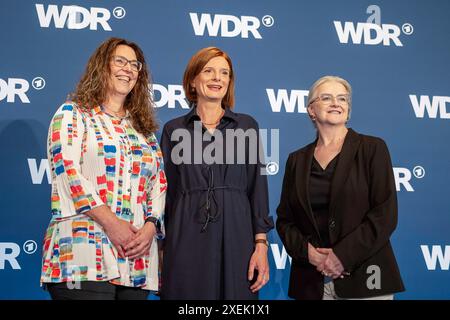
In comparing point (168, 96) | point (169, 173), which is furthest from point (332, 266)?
point (168, 96)

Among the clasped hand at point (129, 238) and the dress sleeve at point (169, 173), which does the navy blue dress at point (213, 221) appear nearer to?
the dress sleeve at point (169, 173)

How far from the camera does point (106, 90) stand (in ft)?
8.52

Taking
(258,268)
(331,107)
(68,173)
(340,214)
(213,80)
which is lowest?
(258,268)

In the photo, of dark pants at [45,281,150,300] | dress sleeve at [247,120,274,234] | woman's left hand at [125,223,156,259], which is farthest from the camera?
dress sleeve at [247,120,274,234]

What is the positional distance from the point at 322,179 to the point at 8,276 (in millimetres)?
1922

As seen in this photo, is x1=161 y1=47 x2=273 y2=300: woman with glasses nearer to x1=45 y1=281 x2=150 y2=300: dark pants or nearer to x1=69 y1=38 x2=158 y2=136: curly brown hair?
x1=69 y1=38 x2=158 y2=136: curly brown hair

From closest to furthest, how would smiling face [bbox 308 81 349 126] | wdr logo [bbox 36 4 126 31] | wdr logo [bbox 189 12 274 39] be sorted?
1. smiling face [bbox 308 81 349 126]
2. wdr logo [bbox 36 4 126 31]
3. wdr logo [bbox 189 12 274 39]

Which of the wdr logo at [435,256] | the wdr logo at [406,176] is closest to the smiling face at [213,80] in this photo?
the wdr logo at [406,176]

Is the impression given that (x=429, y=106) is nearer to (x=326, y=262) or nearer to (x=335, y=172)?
(x=335, y=172)

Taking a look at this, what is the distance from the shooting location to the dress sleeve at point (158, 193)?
2555mm

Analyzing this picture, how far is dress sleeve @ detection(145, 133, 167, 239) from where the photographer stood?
101 inches

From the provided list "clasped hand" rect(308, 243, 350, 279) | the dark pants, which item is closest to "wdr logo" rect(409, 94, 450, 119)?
"clasped hand" rect(308, 243, 350, 279)

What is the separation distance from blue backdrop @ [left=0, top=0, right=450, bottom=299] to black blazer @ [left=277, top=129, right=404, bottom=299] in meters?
1.00

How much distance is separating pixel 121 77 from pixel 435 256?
7.64 feet
